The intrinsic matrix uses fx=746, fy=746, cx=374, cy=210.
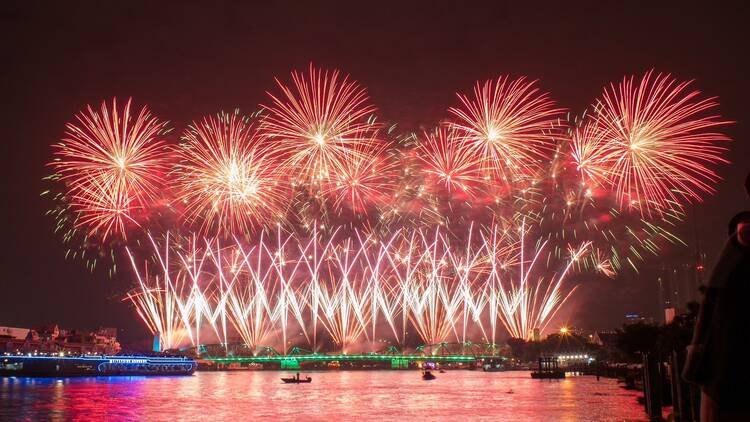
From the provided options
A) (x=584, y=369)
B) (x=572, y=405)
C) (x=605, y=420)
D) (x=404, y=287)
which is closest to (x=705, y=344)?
(x=605, y=420)

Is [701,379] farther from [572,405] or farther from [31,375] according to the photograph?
[31,375]

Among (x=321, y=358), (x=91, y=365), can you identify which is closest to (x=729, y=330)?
(x=91, y=365)

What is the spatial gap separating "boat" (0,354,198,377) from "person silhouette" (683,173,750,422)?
461ft

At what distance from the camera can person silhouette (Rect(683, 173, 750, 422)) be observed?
4.79 metres

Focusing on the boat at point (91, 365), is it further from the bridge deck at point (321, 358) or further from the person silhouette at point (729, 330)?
the person silhouette at point (729, 330)

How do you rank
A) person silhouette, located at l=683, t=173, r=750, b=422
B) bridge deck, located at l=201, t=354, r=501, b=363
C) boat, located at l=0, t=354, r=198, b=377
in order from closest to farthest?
person silhouette, located at l=683, t=173, r=750, b=422, boat, located at l=0, t=354, r=198, b=377, bridge deck, located at l=201, t=354, r=501, b=363

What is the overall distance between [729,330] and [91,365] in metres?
144

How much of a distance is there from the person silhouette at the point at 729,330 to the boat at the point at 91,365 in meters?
140

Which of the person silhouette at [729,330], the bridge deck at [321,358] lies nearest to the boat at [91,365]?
the bridge deck at [321,358]

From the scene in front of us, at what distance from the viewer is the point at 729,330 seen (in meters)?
4.84

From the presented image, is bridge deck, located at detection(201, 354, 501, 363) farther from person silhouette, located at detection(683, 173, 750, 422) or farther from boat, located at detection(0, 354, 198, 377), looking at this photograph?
person silhouette, located at detection(683, 173, 750, 422)

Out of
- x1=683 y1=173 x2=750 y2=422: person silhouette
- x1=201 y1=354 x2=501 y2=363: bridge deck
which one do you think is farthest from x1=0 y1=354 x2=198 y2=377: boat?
x1=683 y1=173 x2=750 y2=422: person silhouette

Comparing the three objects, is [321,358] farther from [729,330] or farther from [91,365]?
[729,330]

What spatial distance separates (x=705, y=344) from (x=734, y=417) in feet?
1.59
